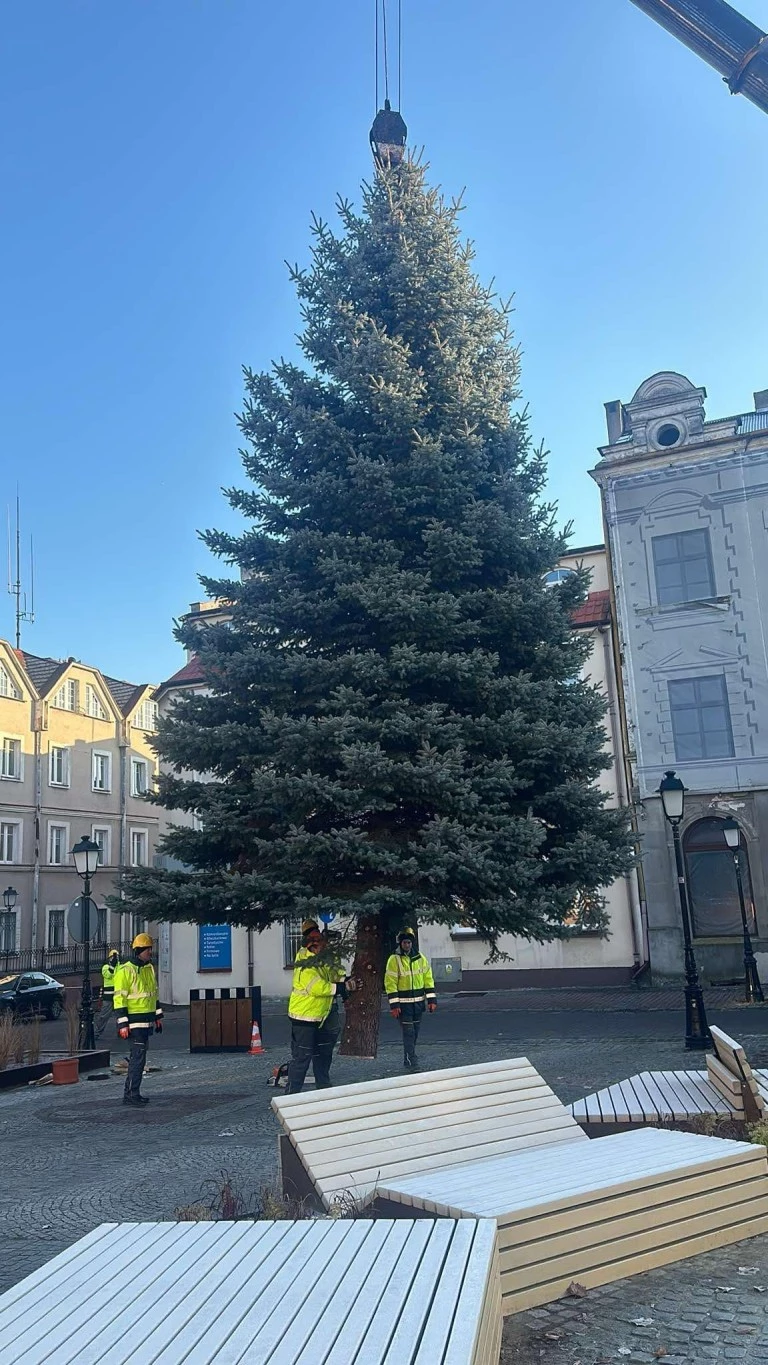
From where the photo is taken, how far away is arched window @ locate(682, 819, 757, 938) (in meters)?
25.3

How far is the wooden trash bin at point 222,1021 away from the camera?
17422 millimetres

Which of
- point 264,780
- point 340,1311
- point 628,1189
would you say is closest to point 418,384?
point 264,780

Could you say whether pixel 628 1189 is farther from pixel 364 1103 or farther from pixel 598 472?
pixel 598 472

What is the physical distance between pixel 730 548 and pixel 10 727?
96.0 ft

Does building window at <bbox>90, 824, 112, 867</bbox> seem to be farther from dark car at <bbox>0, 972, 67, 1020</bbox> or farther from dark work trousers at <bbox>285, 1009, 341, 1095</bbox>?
dark work trousers at <bbox>285, 1009, 341, 1095</bbox>

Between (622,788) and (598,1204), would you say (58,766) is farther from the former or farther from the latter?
(598,1204)

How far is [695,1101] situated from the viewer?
7590 mm

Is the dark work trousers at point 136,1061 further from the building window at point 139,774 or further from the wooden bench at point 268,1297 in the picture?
the building window at point 139,774

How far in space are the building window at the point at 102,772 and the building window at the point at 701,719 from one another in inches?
1143

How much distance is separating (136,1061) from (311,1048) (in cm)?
A: 291

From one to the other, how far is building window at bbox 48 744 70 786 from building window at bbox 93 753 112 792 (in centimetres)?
193

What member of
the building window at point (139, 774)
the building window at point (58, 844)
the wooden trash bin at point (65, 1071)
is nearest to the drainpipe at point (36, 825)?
the building window at point (58, 844)

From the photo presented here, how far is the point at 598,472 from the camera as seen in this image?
28.2 meters

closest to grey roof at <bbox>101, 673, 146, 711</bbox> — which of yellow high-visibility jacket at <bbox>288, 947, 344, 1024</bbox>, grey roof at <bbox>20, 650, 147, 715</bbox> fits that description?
grey roof at <bbox>20, 650, 147, 715</bbox>
